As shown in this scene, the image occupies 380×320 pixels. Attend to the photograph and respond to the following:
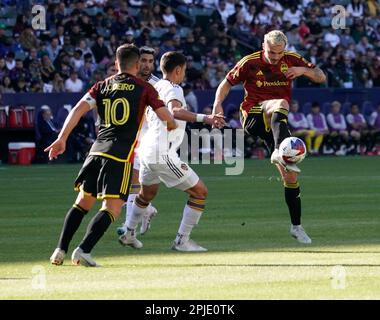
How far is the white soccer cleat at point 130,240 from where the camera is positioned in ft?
45.4

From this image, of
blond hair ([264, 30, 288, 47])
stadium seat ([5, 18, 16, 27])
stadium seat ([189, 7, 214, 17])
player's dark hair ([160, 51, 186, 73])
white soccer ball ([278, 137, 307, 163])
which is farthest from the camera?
stadium seat ([189, 7, 214, 17])

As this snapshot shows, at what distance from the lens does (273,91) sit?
50.2 ft

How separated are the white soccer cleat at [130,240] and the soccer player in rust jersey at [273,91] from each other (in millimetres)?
1839

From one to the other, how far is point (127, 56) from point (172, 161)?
1.88 metres

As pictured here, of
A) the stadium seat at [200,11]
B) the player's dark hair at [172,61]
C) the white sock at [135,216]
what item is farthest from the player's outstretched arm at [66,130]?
the stadium seat at [200,11]

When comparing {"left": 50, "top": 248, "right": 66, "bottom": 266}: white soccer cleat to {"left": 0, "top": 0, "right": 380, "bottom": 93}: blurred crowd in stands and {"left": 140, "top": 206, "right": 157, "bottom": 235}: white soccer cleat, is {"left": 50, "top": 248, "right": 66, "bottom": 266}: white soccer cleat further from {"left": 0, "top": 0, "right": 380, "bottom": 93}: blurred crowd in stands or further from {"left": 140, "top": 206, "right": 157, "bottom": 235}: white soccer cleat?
{"left": 0, "top": 0, "right": 380, "bottom": 93}: blurred crowd in stands

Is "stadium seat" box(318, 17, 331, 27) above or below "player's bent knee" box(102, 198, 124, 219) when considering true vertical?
below

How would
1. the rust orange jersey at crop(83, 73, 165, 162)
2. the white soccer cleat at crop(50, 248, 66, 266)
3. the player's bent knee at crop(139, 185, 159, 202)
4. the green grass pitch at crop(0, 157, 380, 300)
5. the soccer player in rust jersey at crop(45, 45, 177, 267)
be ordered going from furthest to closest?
the player's bent knee at crop(139, 185, 159, 202) < the rust orange jersey at crop(83, 73, 165, 162) < the soccer player in rust jersey at crop(45, 45, 177, 267) < the white soccer cleat at crop(50, 248, 66, 266) < the green grass pitch at crop(0, 157, 380, 300)

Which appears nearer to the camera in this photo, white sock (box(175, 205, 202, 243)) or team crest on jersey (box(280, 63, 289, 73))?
white sock (box(175, 205, 202, 243))

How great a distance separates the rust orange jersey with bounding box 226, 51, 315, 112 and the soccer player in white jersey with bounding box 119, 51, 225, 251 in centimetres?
182

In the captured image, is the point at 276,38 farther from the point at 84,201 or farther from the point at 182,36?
the point at 182,36

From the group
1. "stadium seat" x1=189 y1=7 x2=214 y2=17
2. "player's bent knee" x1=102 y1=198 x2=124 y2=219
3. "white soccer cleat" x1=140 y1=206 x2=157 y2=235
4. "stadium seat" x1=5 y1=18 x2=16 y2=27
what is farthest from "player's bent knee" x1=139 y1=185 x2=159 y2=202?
"stadium seat" x1=189 y1=7 x2=214 y2=17

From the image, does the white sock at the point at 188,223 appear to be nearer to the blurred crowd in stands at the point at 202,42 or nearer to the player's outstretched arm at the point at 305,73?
the player's outstretched arm at the point at 305,73

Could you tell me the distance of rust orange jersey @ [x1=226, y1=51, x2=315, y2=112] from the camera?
597 inches
